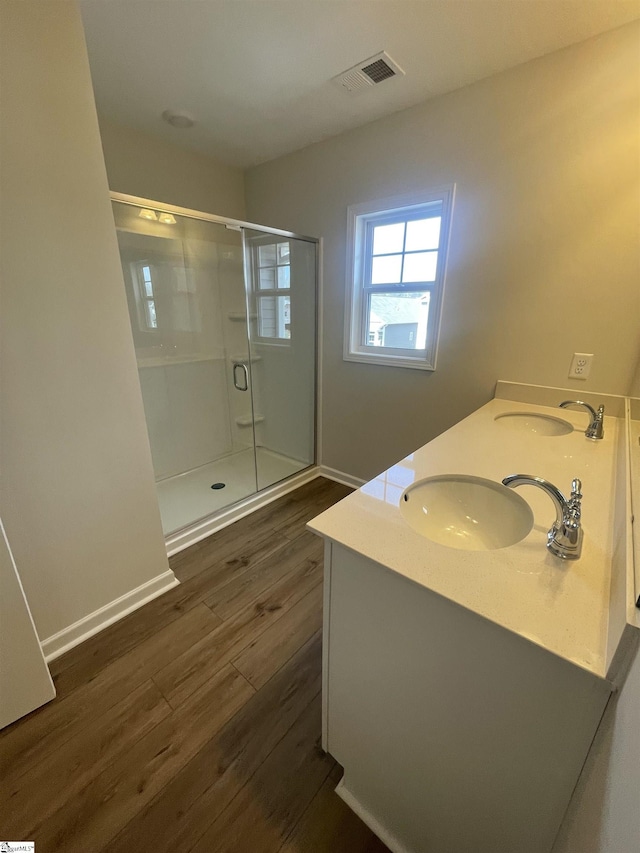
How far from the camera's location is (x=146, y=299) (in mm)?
2559

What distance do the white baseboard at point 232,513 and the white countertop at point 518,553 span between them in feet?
5.01

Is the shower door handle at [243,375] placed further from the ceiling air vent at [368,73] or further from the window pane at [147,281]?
the ceiling air vent at [368,73]

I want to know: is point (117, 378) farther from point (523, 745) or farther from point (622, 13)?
point (622, 13)

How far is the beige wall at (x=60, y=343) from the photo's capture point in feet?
3.49

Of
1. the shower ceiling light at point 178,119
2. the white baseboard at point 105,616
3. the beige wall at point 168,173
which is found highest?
the shower ceiling light at point 178,119

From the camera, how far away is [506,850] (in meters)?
0.70

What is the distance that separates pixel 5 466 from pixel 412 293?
2225mm

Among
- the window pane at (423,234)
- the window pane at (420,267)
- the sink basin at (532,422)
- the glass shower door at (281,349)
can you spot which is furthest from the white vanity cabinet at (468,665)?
the glass shower door at (281,349)

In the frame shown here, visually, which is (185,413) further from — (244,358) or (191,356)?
(244,358)

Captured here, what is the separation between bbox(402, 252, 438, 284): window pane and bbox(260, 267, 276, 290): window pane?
1036 millimetres

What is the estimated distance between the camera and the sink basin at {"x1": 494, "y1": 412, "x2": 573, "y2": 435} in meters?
1.66

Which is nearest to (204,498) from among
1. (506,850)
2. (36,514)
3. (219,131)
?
(36,514)

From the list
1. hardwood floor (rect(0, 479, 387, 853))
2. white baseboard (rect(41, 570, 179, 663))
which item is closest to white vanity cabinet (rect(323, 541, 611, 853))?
hardwood floor (rect(0, 479, 387, 853))

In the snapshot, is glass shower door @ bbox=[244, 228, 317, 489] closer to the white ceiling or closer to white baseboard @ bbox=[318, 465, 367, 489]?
white baseboard @ bbox=[318, 465, 367, 489]
